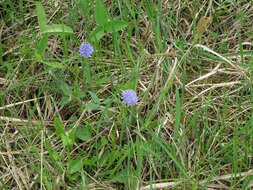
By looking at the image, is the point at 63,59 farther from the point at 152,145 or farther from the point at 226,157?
the point at 226,157

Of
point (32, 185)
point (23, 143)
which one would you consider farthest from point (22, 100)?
point (32, 185)

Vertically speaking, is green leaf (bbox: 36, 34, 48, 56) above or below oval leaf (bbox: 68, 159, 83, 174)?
above

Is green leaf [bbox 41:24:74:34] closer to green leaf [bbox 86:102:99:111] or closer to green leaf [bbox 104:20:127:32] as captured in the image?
green leaf [bbox 104:20:127:32]

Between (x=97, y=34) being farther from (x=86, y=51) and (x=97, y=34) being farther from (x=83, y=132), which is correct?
(x=83, y=132)

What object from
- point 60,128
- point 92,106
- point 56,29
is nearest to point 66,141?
point 60,128

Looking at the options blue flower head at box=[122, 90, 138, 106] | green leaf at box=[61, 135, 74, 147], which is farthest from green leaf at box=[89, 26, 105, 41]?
green leaf at box=[61, 135, 74, 147]

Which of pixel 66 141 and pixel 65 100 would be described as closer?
pixel 66 141

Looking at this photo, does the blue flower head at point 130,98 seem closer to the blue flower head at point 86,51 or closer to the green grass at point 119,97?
the green grass at point 119,97
